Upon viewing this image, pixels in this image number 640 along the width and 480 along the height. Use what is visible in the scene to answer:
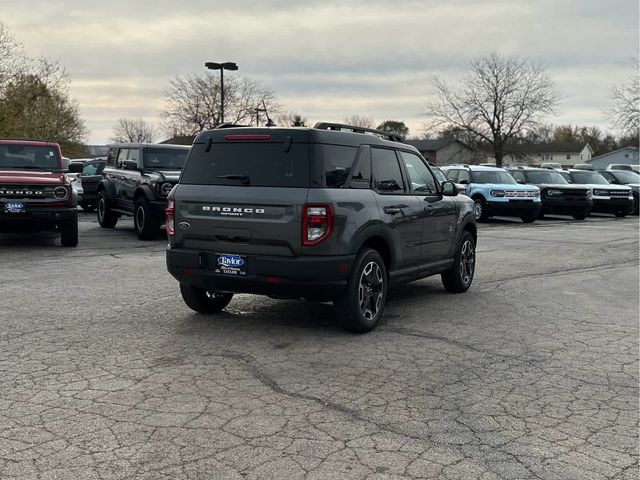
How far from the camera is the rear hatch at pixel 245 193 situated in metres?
5.87

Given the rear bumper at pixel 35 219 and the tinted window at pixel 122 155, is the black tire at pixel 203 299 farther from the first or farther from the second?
the tinted window at pixel 122 155

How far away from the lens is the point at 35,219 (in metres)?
11.9

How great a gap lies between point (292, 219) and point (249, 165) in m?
0.76

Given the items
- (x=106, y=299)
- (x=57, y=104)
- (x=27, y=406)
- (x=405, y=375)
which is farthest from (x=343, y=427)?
(x=57, y=104)

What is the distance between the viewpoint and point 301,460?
3559 millimetres

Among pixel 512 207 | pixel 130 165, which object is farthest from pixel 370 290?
pixel 512 207

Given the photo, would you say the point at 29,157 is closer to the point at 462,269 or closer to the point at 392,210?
the point at 462,269

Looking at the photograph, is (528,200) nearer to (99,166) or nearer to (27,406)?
(99,166)

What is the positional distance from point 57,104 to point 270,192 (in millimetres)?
46925

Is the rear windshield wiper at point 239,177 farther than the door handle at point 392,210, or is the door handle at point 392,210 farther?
the door handle at point 392,210

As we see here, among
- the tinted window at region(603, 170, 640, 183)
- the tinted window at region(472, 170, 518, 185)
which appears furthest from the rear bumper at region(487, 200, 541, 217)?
the tinted window at region(603, 170, 640, 183)

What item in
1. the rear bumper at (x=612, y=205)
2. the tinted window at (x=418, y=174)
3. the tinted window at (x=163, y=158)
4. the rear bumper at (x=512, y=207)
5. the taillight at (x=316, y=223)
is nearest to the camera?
the taillight at (x=316, y=223)

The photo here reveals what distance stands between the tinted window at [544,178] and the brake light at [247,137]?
20.5 metres

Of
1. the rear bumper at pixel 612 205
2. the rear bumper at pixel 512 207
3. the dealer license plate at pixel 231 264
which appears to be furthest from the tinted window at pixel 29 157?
the rear bumper at pixel 612 205
